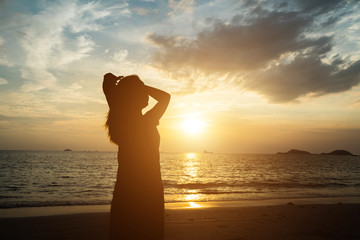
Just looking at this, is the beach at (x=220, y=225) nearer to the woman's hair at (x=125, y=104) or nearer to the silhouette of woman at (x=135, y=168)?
the silhouette of woman at (x=135, y=168)

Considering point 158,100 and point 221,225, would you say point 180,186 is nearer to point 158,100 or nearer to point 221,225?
point 221,225

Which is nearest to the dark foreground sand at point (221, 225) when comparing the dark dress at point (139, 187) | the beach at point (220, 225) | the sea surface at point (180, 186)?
the beach at point (220, 225)

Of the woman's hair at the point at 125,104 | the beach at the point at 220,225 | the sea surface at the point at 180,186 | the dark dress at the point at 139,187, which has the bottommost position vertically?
the sea surface at the point at 180,186

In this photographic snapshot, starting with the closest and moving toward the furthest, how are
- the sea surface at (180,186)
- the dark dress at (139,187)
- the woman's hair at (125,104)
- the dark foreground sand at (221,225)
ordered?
the dark dress at (139,187), the woman's hair at (125,104), the dark foreground sand at (221,225), the sea surface at (180,186)

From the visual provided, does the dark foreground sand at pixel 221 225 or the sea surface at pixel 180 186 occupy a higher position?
the dark foreground sand at pixel 221 225

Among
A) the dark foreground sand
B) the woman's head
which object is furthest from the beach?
the woman's head

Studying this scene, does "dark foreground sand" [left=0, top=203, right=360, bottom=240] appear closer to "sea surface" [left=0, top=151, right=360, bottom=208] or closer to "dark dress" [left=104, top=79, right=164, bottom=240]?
"sea surface" [left=0, top=151, right=360, bottom=208]

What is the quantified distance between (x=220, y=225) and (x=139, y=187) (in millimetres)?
8056

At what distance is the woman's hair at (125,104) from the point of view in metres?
2.79

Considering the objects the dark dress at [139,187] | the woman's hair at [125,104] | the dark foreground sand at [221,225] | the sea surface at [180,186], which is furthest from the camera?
the sea surface at [180,186]

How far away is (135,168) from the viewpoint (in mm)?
2711

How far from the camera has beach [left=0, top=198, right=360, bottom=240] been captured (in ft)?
28.1

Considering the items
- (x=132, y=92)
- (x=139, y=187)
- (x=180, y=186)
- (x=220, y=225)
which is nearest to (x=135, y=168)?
(x=139, y=187)

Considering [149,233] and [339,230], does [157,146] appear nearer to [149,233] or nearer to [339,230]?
[149,233]
